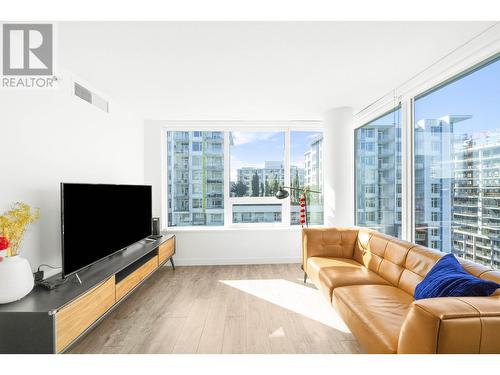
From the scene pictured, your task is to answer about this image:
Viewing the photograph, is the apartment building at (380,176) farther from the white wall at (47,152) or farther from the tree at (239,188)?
the white wall at (47,152)

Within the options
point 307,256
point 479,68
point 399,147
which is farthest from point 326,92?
point 307,256

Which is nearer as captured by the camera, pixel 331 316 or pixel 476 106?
pixel 476 106

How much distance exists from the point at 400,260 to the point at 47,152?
3.43 metres

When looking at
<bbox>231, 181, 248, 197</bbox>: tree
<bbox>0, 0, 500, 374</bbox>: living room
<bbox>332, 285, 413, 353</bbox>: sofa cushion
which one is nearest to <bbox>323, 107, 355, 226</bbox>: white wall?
<bbox>0, 0, 500, 374</bbox>: living room

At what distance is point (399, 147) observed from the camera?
3443mm

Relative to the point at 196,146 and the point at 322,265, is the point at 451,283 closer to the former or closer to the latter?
the point at 322,265

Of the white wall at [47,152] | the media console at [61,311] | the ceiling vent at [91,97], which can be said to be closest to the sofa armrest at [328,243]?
the media console at [61,311]

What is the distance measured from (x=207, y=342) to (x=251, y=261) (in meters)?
2.36

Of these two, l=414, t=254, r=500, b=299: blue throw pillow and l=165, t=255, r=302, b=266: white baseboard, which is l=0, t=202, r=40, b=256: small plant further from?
l=414, t=254, r=500, b=299: blue throw pillow

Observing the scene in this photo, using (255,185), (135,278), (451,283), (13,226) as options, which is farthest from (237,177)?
(451,283)

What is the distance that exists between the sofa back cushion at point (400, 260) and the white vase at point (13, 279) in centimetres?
296

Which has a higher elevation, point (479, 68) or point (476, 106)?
point (479, 68)

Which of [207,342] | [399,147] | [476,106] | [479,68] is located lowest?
[207,342]
